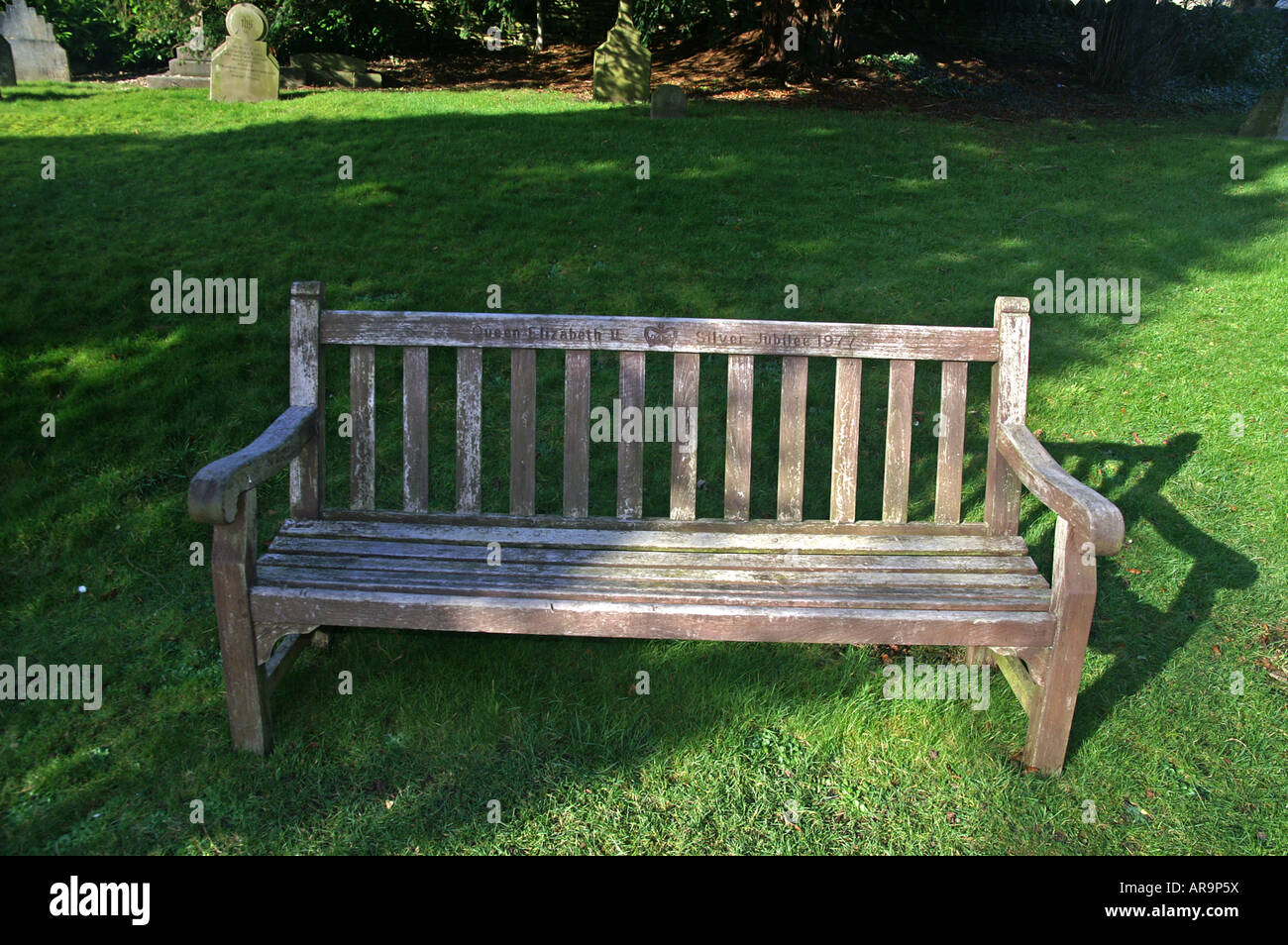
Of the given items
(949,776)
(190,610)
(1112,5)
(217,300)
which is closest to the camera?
(949,776)

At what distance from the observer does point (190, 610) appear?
14.2 feet

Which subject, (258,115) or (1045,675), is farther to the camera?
(258,115)

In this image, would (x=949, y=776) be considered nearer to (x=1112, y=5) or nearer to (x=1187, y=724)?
(x=1187, y=724)

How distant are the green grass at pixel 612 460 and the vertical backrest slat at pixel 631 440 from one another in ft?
2.20

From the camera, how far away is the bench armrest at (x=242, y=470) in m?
3.08

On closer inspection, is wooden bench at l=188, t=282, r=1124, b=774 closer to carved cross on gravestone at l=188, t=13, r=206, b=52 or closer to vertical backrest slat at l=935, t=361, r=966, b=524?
vertical backrest slat at l=935, t=361, r=966, b=524

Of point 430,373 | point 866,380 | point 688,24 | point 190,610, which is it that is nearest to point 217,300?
point 430,373

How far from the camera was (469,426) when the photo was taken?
3.94m

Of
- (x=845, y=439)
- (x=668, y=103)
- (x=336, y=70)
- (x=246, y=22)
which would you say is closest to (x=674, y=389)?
(x=845, y=439)

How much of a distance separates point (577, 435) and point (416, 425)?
0.65 metres

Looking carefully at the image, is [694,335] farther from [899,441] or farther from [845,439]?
[899,441]

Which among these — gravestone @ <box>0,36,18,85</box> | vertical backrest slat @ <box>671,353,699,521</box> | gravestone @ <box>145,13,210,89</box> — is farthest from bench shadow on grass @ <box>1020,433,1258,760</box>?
gravestone @ <box>0,36,18,85</box>
